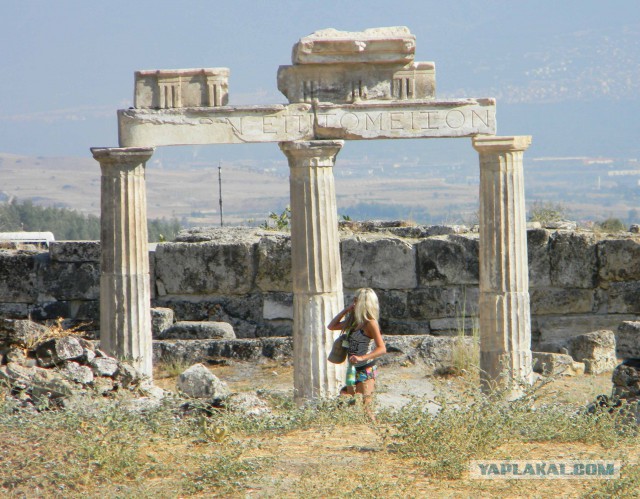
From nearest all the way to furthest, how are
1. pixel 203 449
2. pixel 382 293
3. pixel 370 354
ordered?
pixel 203 449 → pixel 370 354 → pixel 382 293

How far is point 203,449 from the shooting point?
10.4m

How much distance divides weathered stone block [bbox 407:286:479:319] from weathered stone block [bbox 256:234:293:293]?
1957 millimetres

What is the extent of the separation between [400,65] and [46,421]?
238 inches

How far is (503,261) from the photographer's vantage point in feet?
46.4

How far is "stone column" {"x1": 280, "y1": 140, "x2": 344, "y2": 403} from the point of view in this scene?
13.9 m

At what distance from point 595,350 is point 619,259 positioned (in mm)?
2106

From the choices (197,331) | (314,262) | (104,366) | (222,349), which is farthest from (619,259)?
(104,366)

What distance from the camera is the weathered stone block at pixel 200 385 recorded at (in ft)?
40.4

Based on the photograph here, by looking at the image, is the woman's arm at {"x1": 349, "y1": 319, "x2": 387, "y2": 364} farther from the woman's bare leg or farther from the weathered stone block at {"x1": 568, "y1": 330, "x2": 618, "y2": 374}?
the weathered stone block at {"x1": 568, "y1": 330, "x2": 618, "y2": 374}

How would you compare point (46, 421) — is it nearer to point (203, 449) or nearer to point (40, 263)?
point (203, 449)

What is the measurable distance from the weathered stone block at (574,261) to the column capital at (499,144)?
5168mm

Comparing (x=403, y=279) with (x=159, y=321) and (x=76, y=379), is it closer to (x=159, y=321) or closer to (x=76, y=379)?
(x=159, y=321)

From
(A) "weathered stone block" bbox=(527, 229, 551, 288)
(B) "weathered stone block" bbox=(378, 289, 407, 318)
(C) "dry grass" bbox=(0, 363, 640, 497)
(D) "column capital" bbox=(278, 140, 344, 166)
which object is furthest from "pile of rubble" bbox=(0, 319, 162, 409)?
(A) "weathered stone block" bbox=(527, 229, 551, 288)

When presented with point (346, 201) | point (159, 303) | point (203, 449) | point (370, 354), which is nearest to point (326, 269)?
point (370, 354)
